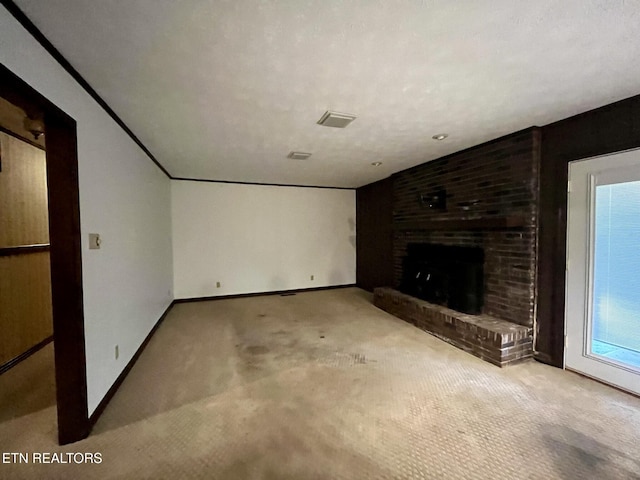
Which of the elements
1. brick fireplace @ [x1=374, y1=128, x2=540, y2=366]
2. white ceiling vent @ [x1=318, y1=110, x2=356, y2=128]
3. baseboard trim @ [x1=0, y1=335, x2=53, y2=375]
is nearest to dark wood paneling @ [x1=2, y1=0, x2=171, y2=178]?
white ceiling vent @ [x1=318, y1=110, x2=356, y2=128]

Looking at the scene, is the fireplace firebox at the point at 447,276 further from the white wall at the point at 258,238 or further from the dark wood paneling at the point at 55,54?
the dark wood paneling at the point at 55,54

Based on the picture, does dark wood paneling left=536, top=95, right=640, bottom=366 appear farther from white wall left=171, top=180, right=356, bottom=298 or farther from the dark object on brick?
white wall left=171, top=180, right=356, bottom=298

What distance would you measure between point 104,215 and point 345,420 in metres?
2.35

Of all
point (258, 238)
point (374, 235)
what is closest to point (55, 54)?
point (258, 238)

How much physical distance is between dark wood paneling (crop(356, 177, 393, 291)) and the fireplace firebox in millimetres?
875

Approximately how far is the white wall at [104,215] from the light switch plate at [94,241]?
42mm

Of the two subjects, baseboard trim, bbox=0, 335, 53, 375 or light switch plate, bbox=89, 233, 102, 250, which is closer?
light switch plate, bbox=89, 233, 102, 250

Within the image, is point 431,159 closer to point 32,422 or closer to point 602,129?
point 602,129

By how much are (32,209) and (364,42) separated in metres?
3.84

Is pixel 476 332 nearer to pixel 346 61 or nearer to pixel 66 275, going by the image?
pixel 346 61

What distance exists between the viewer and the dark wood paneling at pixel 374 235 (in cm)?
521

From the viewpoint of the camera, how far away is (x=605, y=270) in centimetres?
238

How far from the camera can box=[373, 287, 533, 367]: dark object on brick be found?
2.67 m

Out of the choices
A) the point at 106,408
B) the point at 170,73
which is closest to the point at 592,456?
the point at 106,408
